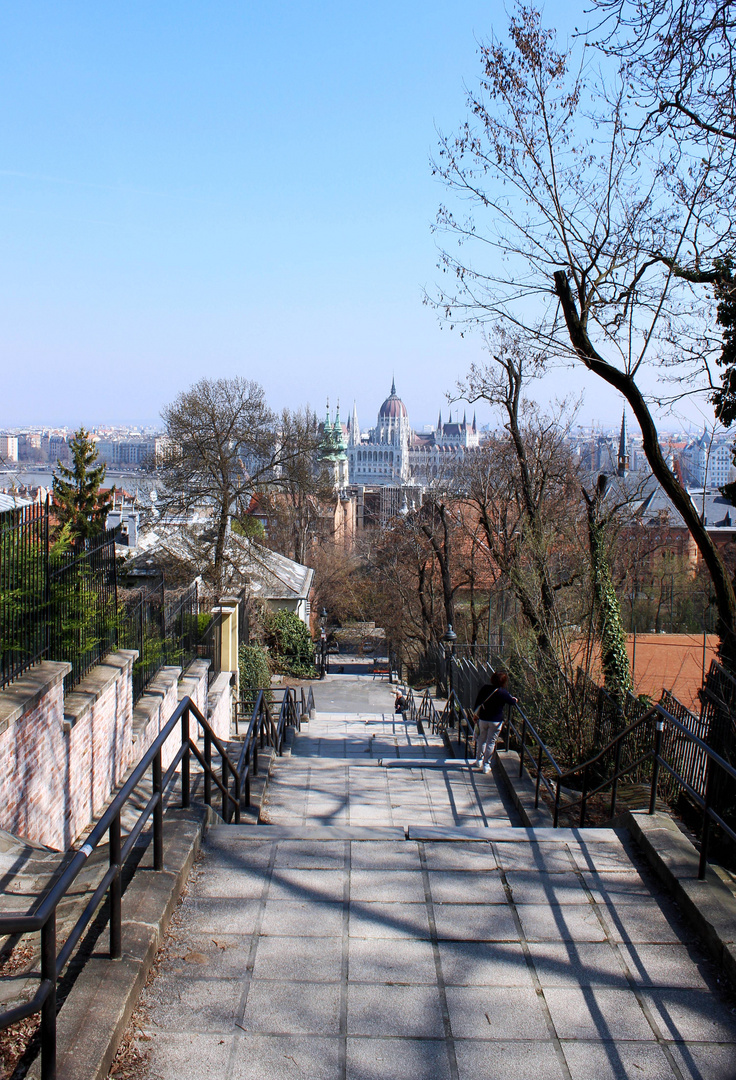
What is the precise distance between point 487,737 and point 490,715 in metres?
0.27

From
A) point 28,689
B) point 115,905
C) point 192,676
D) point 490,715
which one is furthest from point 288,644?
point 115,905

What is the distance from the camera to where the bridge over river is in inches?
118

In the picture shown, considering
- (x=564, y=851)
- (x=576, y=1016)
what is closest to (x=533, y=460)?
(x=564, y=851)

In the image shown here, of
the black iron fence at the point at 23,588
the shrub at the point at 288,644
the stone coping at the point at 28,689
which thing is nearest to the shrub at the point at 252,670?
the shrub at the point at 288,644

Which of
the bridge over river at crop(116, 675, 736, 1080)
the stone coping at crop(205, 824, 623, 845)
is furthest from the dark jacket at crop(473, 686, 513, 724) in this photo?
the bridge over river at crop(116, 675, 736, 1080)

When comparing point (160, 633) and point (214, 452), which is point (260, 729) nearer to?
point (160, 633)

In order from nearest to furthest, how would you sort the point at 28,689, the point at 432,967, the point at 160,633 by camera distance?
1. the point at 432,967
2. the point at 28,689
3. the point at 160,633

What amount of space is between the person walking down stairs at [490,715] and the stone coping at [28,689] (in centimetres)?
467

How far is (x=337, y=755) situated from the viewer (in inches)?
475

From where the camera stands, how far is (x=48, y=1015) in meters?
2.45

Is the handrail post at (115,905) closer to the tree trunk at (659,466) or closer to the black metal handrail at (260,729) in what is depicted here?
the black metal handrail at (260,729)

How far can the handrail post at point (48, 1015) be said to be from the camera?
2443 millimetres

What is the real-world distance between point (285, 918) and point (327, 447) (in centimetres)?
2554

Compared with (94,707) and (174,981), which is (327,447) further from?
(174,981)
